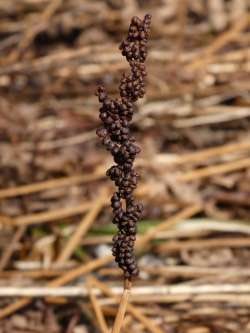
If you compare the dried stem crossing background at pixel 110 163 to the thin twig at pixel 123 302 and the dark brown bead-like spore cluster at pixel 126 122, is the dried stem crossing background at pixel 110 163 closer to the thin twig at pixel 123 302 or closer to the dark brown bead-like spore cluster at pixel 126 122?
the thin twig at pixel 123 302

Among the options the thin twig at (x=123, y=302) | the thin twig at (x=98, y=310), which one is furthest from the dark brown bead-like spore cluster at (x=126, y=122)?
the thin twig at (x=98, y=310)

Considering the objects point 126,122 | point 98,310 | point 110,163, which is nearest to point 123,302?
point 126,122

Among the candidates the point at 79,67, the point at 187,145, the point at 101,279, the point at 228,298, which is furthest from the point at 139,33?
the point at 79,67

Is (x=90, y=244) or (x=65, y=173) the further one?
(x=65, y=173)

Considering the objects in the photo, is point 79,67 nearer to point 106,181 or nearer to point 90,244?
point 106,181

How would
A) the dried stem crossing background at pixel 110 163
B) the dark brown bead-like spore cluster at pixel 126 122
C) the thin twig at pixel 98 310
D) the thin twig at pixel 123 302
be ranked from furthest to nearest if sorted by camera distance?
1. the dried stem crossing background at pixel 110 163
2. the thin twig at pixel 98 310
3. the thin twig at pixel 123 302
4. the dark brown bead-like spore cluster at pixel 126 122

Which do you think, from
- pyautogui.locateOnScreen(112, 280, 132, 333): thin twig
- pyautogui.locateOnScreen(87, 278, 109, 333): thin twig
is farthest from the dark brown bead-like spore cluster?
pyautogui.locateOnScreen(87, 278, 109, 333): thin twig

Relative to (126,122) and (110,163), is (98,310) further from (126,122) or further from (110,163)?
(126,122)

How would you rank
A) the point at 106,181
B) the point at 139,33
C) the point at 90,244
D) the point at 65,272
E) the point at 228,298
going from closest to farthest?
the point at 139,33, the point at 228,298, the point at 65,272, the point at 90,244, the point at 106,181
